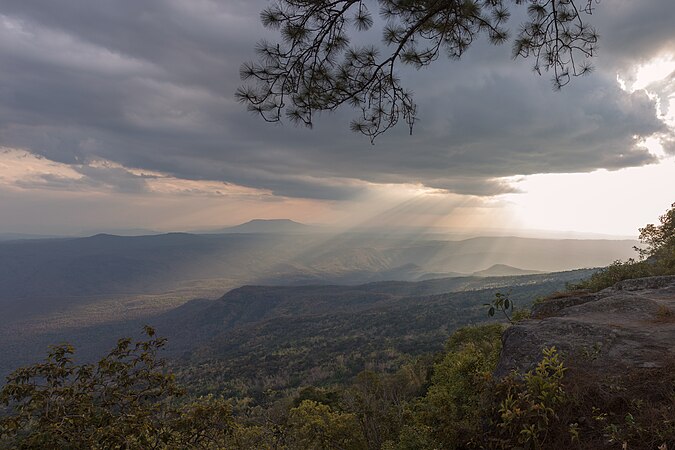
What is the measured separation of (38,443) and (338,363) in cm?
6947

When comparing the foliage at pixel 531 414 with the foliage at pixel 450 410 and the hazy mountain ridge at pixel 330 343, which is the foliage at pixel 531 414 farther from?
the hazy mountain ridge at pixel 330 343

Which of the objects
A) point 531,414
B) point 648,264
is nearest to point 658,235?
point 648,264

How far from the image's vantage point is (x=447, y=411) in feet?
28.8

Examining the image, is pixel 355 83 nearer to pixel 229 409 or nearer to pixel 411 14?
pixel 411 14

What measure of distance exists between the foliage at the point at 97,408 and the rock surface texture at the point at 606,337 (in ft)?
21.2

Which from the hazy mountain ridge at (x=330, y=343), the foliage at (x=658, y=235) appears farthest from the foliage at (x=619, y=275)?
the hazy mountain ridge at (x=330, y=343)

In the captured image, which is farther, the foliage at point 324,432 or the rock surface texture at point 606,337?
the foliage at point 324,432

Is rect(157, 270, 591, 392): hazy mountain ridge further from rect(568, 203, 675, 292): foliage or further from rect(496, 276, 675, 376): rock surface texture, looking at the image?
rect(496, 276, 675, 376): rock surface texture

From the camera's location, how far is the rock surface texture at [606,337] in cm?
612

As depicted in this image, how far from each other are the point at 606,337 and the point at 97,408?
9.57 meters

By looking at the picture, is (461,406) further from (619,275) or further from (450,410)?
(619,275)

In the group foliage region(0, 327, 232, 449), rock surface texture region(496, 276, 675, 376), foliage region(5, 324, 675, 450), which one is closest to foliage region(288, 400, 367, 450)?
foliage region(5, 324, 675, 450)

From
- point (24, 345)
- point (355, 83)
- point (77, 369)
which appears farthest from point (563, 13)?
point (24, 345)

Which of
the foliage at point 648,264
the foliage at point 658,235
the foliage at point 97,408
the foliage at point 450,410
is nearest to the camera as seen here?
the foliage at point 450,410
